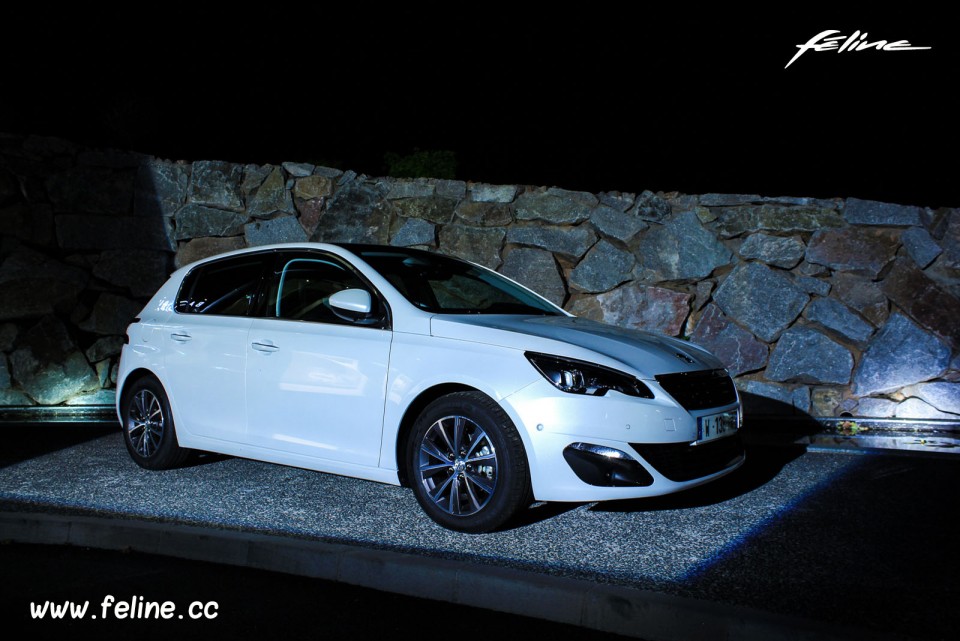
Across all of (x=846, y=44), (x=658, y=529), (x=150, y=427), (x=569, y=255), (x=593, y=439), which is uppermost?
(x=846, y=44)

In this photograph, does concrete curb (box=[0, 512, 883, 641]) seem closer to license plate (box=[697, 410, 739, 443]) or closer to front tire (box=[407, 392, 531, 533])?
front tire (box=[407, 392, 531, 533])

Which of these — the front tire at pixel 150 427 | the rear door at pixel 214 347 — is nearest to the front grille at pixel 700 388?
the rear door at pixel 214 347

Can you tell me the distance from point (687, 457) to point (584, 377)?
2.41 ft

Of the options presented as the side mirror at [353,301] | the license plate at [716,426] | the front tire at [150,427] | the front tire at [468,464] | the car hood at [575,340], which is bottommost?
the front tire at [150,427]

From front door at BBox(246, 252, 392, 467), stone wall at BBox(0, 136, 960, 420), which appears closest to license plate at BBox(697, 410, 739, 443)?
front door at BBox(246, 252, 392, 467)

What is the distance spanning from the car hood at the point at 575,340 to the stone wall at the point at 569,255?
390 centimetres

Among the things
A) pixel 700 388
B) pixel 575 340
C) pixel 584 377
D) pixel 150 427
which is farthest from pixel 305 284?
pixel 700 388

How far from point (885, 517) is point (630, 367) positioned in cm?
191

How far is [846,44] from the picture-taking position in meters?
12.5

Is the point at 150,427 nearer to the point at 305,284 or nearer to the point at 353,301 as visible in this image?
the point at 305,284

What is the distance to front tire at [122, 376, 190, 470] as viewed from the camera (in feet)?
19.8

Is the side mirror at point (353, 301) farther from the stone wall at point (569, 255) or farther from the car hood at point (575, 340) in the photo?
the stone wall at point (569, 255)

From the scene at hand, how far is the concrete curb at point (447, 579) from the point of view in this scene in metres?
3.15

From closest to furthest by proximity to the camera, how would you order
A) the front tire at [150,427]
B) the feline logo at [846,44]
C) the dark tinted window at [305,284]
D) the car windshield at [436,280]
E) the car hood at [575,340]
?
the car hood at [575,340], the car windshield at [436,280], the dark tinted window at [305,284], the front tire at [150,427], the feline logo at [846,44]
